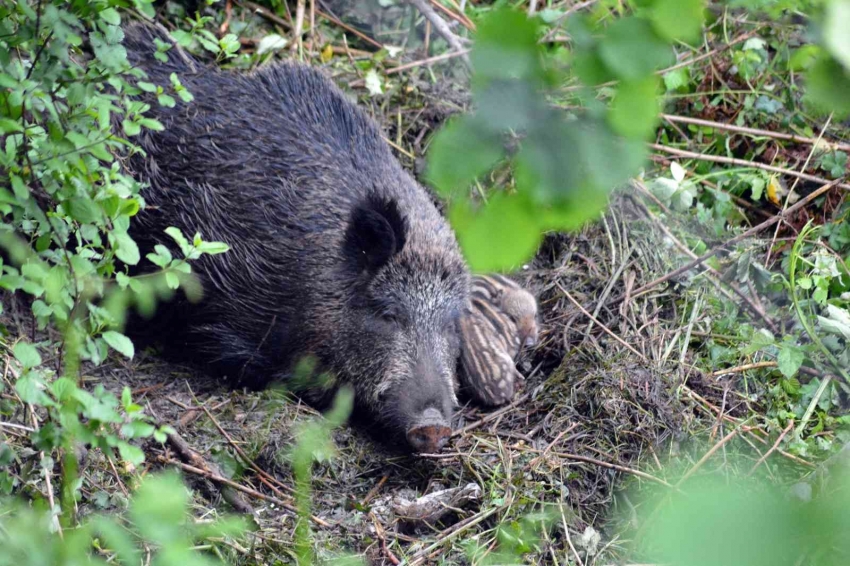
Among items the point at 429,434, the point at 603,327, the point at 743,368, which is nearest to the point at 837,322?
the point at 743,368

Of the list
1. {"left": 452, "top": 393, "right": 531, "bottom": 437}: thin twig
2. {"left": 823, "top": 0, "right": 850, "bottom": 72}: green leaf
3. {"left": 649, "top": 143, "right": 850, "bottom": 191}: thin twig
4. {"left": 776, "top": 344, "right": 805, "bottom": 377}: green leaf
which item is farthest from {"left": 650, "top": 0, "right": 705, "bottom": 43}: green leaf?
{"left": 649, "top": 143, "right": 850, "bottom": 191}: thin twig

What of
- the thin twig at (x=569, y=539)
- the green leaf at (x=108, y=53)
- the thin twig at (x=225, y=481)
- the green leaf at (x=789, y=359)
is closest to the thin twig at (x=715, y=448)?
the green leaf at (x=789, y=359)

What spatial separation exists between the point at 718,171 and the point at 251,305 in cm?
337

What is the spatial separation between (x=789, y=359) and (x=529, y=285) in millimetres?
1700

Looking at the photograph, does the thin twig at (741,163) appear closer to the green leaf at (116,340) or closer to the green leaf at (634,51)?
the green leaf at (116,340)

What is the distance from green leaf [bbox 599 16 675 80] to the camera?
1.20 metres

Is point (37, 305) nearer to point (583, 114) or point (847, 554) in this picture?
point (583, 114)

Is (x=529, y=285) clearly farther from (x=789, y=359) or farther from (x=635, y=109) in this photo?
(x=635, y=109)

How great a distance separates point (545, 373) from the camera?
205 inches

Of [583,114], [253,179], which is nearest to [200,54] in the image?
[253,179]

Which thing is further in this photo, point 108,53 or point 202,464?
point 202,464

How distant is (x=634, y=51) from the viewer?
1205mm

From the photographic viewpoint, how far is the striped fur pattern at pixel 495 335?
4879mm

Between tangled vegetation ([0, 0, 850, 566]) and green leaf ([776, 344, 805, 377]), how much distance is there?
0.08ft
